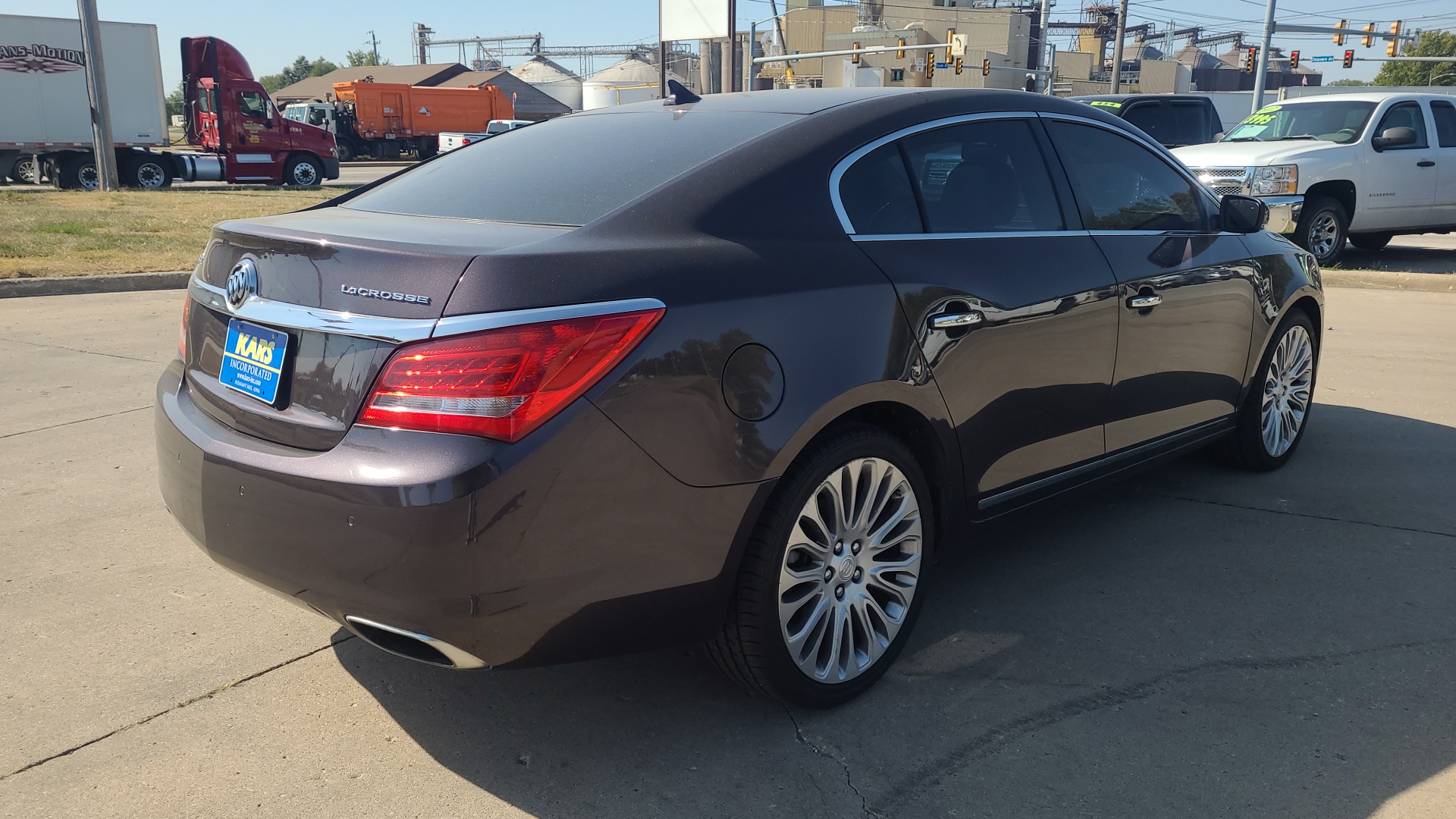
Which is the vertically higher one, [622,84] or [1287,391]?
[622,84]

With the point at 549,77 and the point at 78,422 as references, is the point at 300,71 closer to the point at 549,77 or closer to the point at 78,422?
the point at 549,77

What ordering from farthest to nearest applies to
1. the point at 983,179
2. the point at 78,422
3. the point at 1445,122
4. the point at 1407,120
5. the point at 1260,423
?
the point at 1445,122 → the point at 1407,120 → the point at 78,422 → the point at 1260,423 → the point at 983,179

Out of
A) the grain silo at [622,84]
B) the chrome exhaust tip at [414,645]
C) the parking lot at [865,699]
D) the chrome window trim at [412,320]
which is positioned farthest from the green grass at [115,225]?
the grain silo at [622,84]

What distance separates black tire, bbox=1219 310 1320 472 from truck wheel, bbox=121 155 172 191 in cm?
2746

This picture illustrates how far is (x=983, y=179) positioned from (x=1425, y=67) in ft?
307

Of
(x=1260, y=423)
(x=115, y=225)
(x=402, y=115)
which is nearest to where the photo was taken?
(x=1260, y=423)

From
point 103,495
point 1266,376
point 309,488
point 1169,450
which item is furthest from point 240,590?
point 1266,376

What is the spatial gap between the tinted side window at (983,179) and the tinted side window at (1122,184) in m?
0.18

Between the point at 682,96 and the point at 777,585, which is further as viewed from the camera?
the point at 682,96

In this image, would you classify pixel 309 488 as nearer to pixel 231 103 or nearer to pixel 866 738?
pixel 866 738

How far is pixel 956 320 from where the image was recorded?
10.5 feet

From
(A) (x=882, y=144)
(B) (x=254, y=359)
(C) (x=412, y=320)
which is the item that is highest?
(A) (x=882, y=144)

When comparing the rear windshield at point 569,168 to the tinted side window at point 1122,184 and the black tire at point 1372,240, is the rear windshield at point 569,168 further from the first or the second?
the black tire at point 1372,240

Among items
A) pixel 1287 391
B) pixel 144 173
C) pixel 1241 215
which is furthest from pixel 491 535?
pixel 144 173
